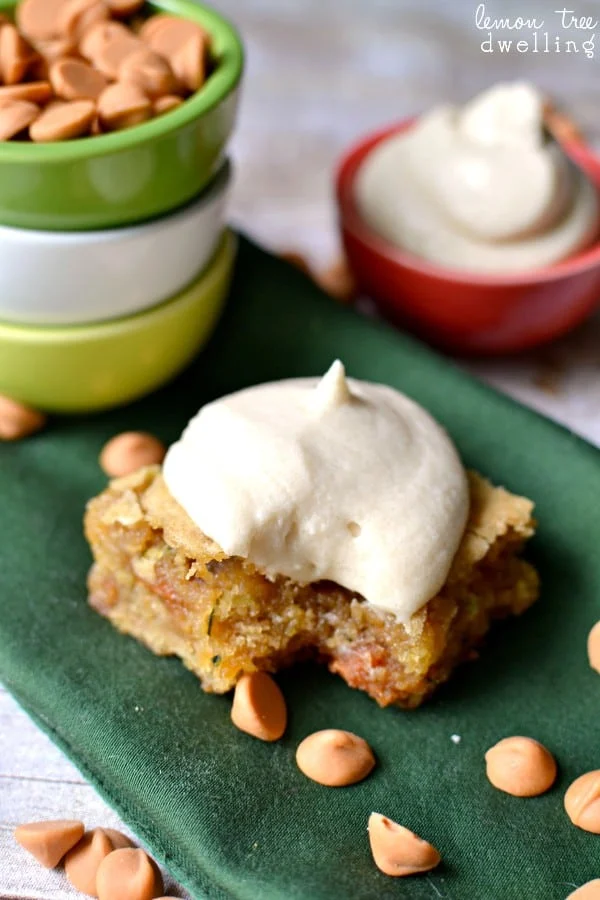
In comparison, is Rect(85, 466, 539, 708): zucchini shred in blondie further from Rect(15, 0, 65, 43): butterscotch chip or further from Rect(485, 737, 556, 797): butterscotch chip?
Rect(15, 0, 65, 43): butterscotch chip

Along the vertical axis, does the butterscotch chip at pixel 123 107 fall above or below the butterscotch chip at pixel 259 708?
above

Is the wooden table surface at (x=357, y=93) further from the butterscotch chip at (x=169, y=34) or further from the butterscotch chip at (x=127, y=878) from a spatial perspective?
the butterscotch chip at (x=127, y=878)

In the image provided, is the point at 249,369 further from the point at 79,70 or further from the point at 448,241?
the point at 79,70

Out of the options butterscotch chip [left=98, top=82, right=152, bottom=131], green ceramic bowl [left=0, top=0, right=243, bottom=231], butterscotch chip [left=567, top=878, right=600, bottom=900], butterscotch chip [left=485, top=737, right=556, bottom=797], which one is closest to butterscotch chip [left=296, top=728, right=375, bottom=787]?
butterscotch chip [left=485, top=737, right=556, bottom=797]

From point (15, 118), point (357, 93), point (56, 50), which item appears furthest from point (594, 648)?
point (357, 93)

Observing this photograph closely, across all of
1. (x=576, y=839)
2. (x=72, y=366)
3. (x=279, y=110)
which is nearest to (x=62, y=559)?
(x=72, y=366)

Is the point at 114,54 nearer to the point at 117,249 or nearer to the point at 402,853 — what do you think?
the point at 117,249

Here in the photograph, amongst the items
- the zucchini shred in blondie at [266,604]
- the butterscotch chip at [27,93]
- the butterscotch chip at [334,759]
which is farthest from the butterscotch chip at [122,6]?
the butterscotch chip at [334,759]
